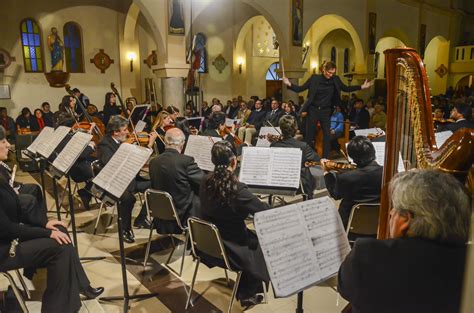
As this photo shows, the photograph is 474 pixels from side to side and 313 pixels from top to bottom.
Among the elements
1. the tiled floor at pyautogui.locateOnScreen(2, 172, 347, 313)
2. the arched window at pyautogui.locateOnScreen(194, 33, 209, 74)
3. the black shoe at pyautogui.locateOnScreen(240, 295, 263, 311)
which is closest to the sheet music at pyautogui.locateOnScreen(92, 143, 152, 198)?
the tiled floor at pyautogui.locateOnScreen(2, 172, 347, 313)

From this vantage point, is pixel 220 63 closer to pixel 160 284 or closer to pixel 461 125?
pixel 461 125

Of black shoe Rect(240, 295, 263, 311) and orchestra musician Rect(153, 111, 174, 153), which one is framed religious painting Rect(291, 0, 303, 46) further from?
black shoe Rect(240, 295, 263, 311)

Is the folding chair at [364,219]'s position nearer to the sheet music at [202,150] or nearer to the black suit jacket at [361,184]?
the black suit jacket at [361,184]

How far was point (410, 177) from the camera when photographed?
1354 millimetres

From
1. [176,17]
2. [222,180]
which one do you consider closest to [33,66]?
[176,17]

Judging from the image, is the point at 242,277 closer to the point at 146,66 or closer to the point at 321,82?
the point at 321,82

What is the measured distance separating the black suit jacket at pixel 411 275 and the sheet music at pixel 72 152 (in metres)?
2.62

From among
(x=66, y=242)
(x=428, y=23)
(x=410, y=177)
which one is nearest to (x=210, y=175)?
(x=66, y=242)

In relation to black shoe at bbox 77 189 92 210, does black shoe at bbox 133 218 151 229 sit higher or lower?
lower

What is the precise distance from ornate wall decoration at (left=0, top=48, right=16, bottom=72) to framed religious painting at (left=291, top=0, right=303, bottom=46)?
25.7ft

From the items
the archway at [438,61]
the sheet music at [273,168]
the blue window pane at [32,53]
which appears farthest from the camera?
the archway at [438,61]

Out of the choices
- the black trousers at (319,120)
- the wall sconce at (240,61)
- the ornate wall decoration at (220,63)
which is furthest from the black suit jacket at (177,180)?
the wall sconce at (240,61)

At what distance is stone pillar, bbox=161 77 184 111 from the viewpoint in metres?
9.24

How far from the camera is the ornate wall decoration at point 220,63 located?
1405 cm
